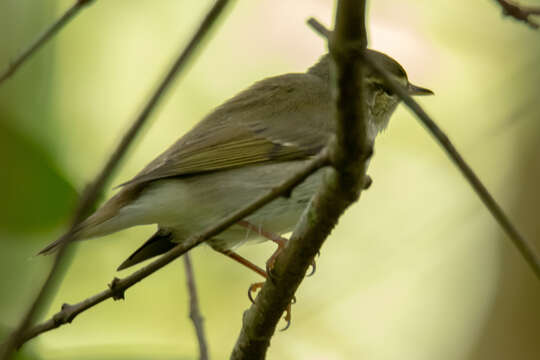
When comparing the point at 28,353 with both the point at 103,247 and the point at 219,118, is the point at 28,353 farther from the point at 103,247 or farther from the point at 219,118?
the point at 103,247

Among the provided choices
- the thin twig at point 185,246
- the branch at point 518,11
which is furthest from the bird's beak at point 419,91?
the thin twig at point 185,246

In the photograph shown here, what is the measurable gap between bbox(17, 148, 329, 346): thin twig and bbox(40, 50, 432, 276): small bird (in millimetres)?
1010

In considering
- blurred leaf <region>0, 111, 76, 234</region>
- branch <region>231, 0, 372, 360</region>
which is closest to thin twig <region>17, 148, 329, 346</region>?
branch <region>231, 0, 372, 360</region>

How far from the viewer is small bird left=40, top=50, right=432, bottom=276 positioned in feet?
12.0

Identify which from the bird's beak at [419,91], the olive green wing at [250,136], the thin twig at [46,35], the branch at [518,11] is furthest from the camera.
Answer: the bird's beak at [419,91]

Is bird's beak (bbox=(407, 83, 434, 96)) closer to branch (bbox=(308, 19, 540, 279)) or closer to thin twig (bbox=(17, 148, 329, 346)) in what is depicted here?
thin twig (bbox=(17, 148, 329, 346))

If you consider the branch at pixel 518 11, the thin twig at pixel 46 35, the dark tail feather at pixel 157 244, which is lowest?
the dark tail feather at pixel 157 244

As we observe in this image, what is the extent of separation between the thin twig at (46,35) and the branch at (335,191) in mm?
614

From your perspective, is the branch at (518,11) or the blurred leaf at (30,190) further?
the blurred leaf at (30,190)

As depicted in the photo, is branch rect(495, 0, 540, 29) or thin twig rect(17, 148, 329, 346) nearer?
thin twig rect(17, 148, 329, 346)

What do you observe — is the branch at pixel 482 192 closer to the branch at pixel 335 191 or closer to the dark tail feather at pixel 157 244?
the branch at pixel 335 191

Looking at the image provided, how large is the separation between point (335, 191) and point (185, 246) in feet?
1.51

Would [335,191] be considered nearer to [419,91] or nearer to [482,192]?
[482,192]

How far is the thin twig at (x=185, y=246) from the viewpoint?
6.02 feet
